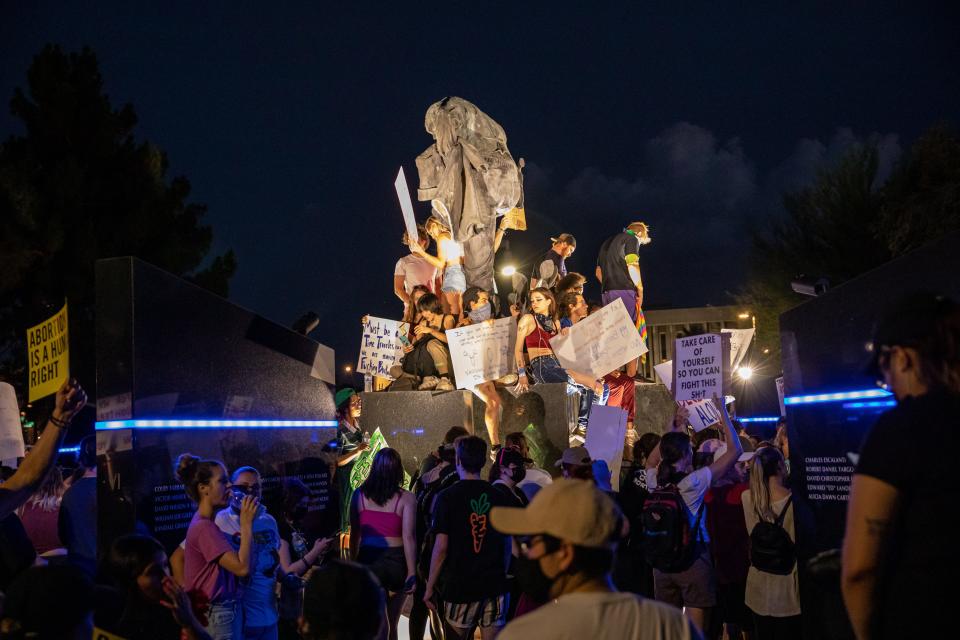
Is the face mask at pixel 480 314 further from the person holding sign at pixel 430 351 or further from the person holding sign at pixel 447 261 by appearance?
the person holding sign at pixel 447 261

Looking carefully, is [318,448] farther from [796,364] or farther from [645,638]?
[645,638]

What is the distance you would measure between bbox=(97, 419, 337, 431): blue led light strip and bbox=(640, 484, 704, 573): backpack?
11.2 feet

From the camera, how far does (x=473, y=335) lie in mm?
11500

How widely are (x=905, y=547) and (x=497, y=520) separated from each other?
1.25m

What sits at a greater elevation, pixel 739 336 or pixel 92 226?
pixel 92 226

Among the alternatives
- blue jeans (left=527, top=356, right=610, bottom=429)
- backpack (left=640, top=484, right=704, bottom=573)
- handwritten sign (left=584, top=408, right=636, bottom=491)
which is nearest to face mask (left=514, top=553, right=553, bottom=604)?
backpack (left=640, top=484, right=704, bottom=573)

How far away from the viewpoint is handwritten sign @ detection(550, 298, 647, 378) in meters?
11.0

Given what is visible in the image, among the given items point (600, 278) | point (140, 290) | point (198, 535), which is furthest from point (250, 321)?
point (600, 278)

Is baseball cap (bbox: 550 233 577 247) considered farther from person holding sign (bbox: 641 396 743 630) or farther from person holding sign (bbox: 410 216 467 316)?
person holding sign (bbox: 641 396 743 630)

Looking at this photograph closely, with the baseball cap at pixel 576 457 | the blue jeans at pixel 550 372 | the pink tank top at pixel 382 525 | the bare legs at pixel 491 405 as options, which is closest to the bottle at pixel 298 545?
the pink tank top at pixel 382 525

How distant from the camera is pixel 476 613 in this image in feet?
19.9

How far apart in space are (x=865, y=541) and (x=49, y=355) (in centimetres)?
515

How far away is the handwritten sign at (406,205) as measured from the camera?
539 inches

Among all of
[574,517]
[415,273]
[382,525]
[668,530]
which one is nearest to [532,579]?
[574,517]
